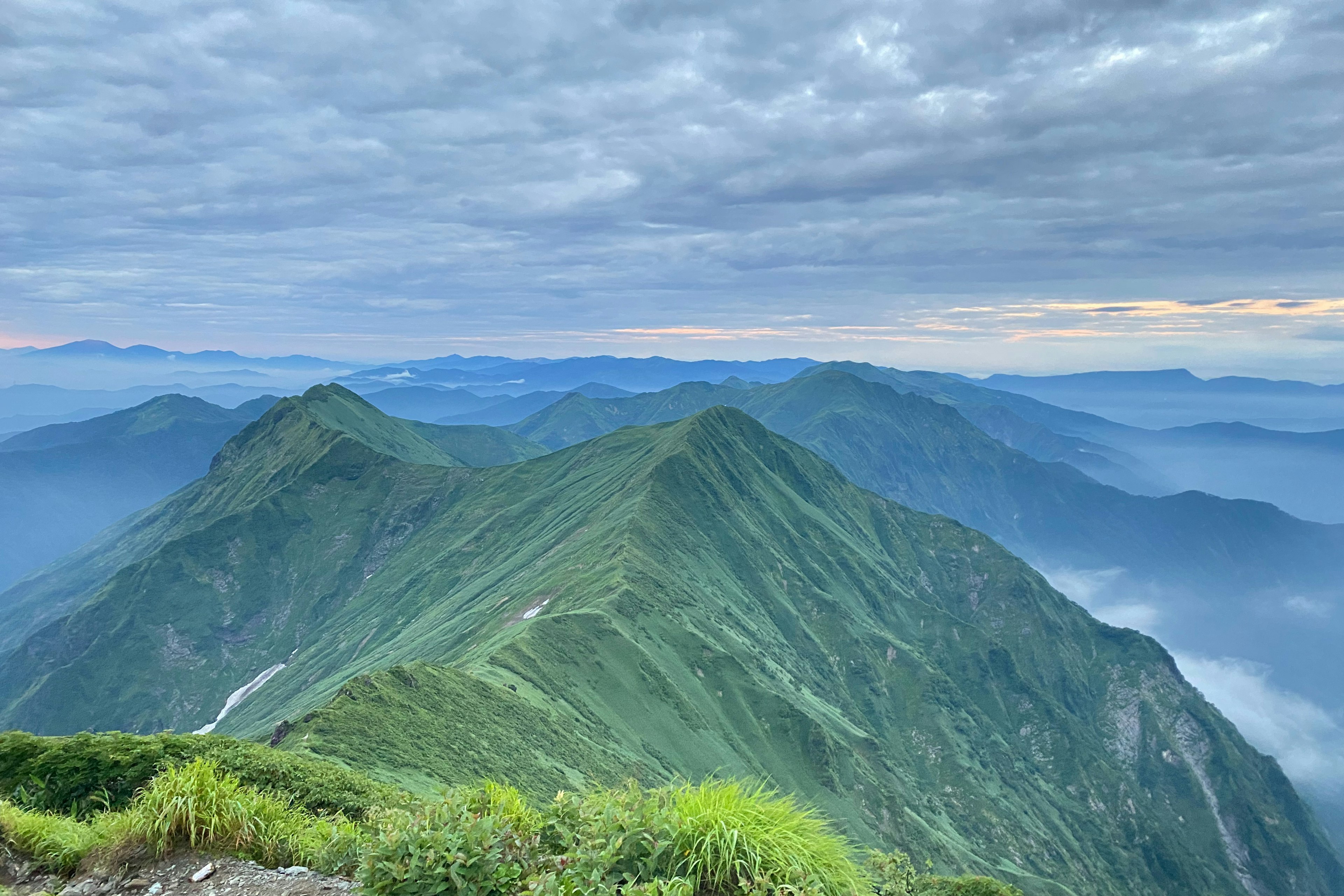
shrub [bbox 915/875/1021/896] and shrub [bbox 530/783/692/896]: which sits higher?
shrub [bbox 530/783/692/896]

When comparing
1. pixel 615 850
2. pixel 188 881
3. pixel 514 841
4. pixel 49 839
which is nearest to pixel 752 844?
pixel 615 850

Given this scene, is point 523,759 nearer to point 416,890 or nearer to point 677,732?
point 677,732

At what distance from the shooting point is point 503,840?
360 inches

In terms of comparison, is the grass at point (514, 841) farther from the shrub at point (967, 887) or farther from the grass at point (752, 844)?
the shrub at point (967, 887)

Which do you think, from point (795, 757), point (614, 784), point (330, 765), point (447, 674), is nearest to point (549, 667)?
point (614, 784)

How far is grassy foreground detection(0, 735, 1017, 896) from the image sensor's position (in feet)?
27.4

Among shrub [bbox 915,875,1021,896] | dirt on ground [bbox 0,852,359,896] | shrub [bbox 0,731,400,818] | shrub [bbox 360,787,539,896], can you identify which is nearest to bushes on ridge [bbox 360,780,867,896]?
shrub [bbox 360,787,539,896]

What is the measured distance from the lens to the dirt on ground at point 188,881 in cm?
1014

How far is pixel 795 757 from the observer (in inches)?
5305

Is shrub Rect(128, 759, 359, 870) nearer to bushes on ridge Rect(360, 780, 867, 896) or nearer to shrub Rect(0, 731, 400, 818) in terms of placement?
bushes on ridge Rect(360, 780, 867, 896)

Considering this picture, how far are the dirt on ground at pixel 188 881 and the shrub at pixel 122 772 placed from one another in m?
4.26

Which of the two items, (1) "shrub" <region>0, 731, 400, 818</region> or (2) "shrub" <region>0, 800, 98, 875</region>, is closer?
(2) "shrub" <region>0, 800, 98, 875</region>

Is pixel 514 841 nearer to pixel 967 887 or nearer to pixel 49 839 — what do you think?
pixel 49 839

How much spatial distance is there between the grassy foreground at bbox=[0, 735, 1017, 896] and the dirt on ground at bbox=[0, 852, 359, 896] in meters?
0.20
